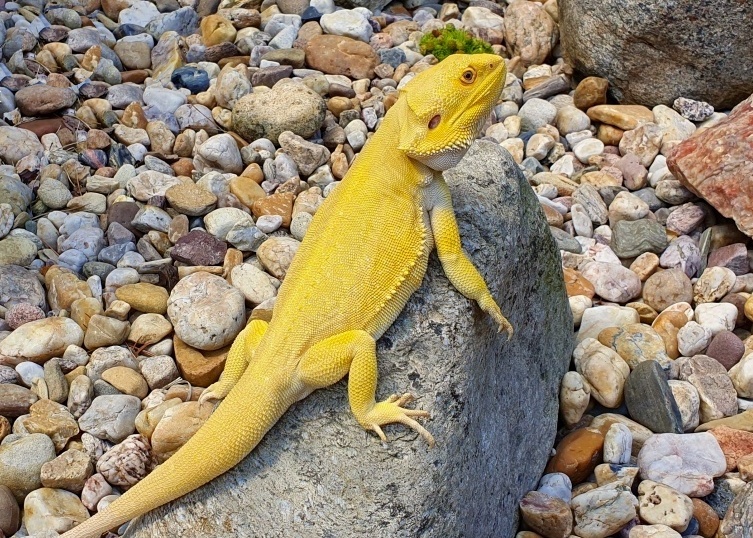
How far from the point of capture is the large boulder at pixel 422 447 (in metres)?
3.52

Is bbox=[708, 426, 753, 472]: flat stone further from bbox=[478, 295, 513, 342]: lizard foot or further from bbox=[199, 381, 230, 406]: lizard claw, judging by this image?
bbox=[199, 381, 230, 406]: lizard claw

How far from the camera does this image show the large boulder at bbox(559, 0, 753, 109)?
23.5ft

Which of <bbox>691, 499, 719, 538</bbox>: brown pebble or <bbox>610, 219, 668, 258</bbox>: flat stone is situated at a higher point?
<bbox>610, 219, 668, 258</bbox>: flat stone

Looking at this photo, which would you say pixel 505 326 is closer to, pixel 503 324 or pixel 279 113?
pixel 503 324

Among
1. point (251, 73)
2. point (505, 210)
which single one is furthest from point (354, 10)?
point (505, 210)

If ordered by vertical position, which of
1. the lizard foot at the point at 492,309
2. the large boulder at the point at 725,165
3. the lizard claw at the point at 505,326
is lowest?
the large boulder at the point at 725,165

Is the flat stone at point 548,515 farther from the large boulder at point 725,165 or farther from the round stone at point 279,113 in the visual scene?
the round stone at point 279,113

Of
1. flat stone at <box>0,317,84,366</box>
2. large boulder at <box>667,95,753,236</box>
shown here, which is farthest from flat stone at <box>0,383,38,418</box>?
large boulder at <box>667,95,753,236</box>

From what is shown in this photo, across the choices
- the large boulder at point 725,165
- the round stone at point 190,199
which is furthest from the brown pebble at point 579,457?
the round stone at point 190,199

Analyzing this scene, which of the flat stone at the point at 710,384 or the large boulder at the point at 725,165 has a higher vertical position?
the large boulder at the point at 725,165

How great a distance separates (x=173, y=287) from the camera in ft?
19.0

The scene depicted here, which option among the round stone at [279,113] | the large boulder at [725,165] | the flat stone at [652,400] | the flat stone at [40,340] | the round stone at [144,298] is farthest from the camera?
the round stone at [279,113]

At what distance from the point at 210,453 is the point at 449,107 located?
75.4 inches

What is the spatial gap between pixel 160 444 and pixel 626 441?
266 cm
